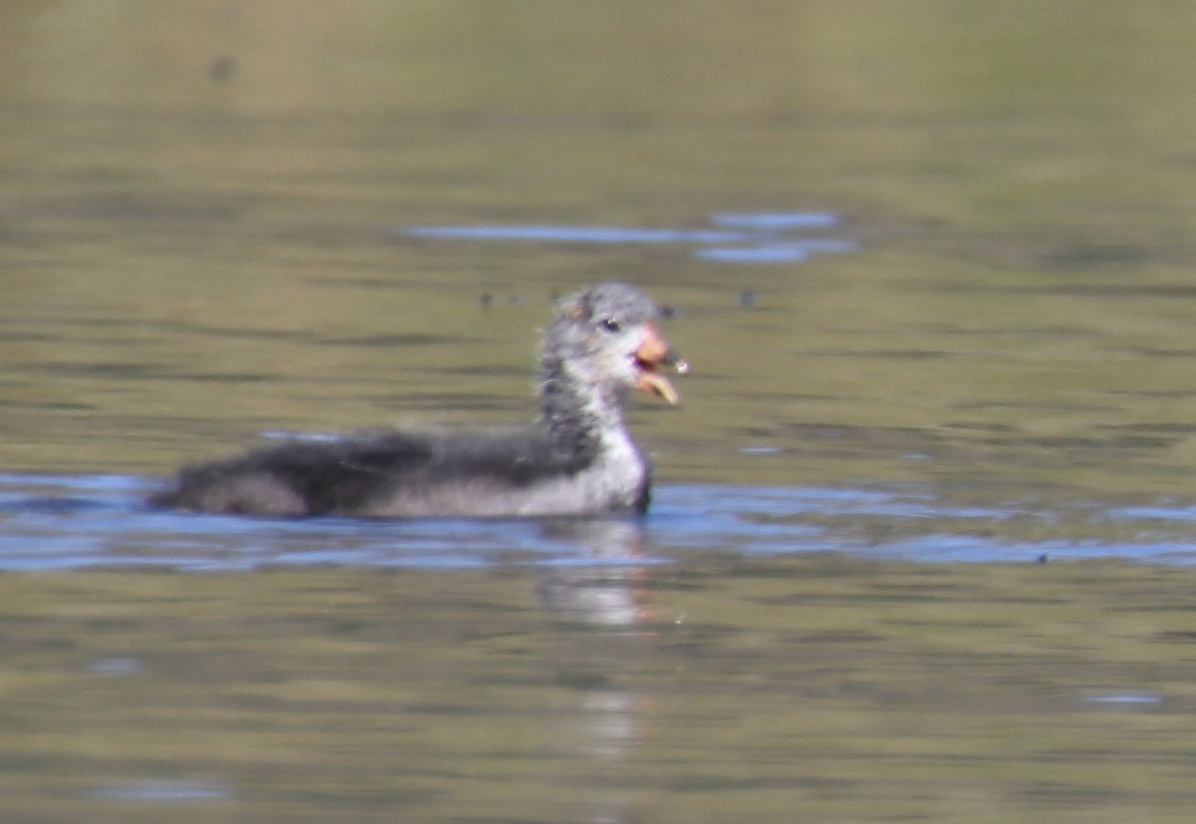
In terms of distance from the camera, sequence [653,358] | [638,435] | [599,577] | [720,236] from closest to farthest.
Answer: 1. [599,577]
2. [653,358]
3. [638,435]
4. [720,236]

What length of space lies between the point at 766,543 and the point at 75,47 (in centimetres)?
2306

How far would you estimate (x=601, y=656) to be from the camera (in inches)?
377

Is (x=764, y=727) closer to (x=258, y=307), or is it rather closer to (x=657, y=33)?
(x=258, y=307)

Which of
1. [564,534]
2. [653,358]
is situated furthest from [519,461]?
[653,358]

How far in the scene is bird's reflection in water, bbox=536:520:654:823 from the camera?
26.5ft

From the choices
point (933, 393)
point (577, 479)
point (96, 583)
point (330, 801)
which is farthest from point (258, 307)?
point (330, 801)

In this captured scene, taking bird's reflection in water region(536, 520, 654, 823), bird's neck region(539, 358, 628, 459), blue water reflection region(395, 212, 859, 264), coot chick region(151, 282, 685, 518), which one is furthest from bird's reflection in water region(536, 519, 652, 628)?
blue water reflection region(395, 212, 859, 264)

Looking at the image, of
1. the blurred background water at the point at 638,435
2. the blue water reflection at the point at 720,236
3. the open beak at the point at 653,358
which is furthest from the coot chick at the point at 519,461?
the blue water reflection at the point at 720,236

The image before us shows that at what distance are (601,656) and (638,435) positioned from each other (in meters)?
4.51

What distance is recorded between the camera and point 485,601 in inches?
405

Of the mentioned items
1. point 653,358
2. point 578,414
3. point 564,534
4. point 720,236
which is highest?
point 653,358

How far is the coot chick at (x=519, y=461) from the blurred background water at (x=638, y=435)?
14 cm

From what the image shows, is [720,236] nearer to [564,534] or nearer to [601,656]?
[564,534]

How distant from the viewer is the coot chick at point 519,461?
11.7 metres
